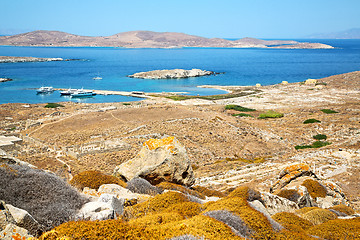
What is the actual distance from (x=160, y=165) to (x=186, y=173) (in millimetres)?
1394

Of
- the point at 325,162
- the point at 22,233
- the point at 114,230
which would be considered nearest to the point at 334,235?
the point at 114,230

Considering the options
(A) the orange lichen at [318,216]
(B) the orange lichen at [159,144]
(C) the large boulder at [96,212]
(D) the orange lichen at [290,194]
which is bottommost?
(D) the orange lichen at [290,194]

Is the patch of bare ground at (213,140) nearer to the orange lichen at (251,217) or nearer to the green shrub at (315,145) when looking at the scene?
the green shrub at (315,145)

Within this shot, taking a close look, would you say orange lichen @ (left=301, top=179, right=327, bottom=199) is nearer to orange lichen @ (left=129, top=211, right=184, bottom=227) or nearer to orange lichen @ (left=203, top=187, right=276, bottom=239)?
orange lichen @ (left=203, top=187, right=276, bottom=239)

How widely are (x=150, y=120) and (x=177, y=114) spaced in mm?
4303

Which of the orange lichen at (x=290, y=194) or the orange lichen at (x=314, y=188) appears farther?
the orange lichen at (x=314, y=188)

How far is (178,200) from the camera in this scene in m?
9.02

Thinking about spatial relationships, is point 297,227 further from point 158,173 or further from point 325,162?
point 325,162

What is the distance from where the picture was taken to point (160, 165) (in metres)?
13.1

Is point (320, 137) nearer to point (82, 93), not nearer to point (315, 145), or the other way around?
point (315, 145)

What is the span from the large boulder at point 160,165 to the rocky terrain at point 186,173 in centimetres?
5

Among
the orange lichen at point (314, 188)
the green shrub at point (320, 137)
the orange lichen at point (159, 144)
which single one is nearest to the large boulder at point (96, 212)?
the orange lichen at point (159, 144)

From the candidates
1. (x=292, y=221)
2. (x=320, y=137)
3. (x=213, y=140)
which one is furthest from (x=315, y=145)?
(x=292, y=221)

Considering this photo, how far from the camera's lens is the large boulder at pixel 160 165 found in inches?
515
